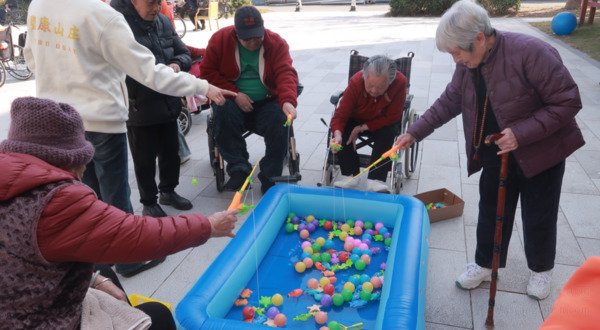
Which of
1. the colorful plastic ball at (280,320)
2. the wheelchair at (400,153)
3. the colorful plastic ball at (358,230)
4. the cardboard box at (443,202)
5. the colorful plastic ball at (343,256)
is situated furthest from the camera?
the wheelchair at (400,153)

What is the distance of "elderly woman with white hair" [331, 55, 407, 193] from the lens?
10.7ft

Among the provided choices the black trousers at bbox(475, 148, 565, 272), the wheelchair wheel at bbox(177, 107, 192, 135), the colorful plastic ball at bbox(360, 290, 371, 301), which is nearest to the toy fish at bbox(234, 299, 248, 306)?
the colorful plastic ball at bbox(360, 290, 371, 301)

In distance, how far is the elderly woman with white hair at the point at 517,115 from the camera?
191cm

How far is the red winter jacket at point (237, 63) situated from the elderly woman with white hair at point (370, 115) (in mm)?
443

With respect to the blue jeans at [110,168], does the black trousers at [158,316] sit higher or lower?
lower

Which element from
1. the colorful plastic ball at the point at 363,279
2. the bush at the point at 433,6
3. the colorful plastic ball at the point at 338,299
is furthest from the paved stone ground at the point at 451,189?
the bush at the point at 433,6

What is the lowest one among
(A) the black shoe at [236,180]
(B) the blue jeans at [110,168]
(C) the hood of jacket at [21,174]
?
(A) the black shoe at [236,180]

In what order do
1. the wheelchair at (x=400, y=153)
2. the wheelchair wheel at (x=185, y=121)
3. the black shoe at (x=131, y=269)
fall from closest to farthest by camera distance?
the black shoe at (x=131, y=269) < the wheelchair at (x=400, y=153) < the wheelchair wheel at (x=185, y=121)

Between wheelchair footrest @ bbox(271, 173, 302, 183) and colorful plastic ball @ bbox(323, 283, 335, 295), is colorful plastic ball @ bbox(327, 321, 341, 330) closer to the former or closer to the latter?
colorful plastic ball @ bbox(323, 283, 335, 295)

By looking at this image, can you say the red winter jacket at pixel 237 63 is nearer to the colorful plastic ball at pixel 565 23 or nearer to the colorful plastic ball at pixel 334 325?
the colorful plastic ball at pixel 334 325

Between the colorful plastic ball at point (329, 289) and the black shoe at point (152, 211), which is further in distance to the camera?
the black shoe at point (152, 211)

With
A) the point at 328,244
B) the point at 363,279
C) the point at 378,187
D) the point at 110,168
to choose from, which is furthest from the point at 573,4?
the point at 110,168

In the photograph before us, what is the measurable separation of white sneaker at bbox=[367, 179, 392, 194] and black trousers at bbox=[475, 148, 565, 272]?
89 centimetres

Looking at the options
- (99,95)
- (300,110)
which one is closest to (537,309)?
(99,95)
